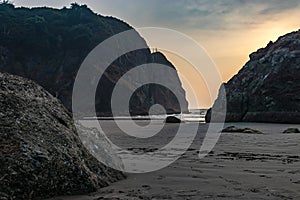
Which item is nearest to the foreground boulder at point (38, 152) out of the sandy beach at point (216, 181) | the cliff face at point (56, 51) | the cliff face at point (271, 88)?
→ the sandy beach at point (216, 181)

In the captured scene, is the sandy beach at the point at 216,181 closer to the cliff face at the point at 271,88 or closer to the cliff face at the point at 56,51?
the cliff face at the point at 271,88

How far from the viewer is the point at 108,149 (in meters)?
4.56

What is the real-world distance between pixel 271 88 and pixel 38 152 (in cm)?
1896

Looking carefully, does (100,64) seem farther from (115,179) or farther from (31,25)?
(115,179)

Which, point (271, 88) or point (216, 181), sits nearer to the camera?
point (216, 181)

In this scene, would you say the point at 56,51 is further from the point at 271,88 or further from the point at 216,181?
the point at 216,181

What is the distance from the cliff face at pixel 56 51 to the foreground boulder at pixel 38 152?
4926cm

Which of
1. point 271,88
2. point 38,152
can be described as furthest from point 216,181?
point 271,88

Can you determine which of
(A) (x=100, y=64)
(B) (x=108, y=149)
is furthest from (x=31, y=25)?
(B) (x=108, y=149)

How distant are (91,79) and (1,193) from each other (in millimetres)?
52100

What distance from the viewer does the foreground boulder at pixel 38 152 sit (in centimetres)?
295

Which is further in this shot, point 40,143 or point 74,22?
point 74,22

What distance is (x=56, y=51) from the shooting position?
6556 cm

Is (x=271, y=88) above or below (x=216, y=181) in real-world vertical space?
above
